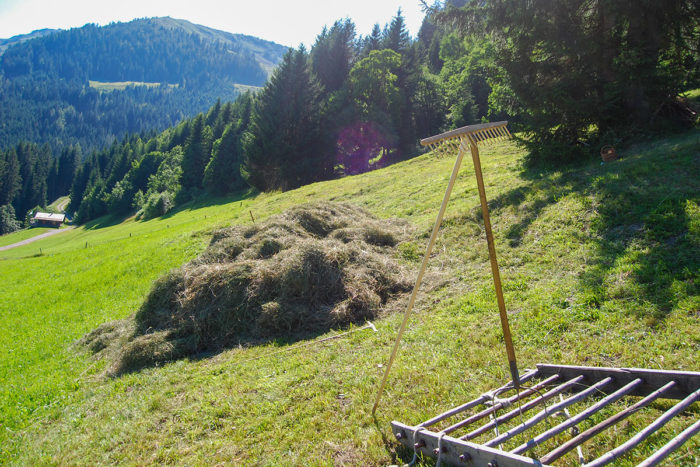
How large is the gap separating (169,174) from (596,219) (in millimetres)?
80247

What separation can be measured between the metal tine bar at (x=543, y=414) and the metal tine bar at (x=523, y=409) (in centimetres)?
10

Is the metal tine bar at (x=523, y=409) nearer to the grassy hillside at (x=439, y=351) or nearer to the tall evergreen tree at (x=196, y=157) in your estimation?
the grassy hillside at (x=439, y=351)

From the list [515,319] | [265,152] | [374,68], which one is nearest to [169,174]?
[265,152]

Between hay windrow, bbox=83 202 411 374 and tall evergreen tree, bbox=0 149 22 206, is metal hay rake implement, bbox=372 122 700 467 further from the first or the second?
tall evergreen tree, bbox=0 149 22 206

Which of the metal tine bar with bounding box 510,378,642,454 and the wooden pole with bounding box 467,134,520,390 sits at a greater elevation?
the wooden pole with bounding box 467,134,520,390

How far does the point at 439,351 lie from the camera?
216 inches

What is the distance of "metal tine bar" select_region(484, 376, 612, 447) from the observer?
2964mm

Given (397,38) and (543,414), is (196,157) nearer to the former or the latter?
(397,38)

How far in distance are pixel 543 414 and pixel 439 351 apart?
2340 mm

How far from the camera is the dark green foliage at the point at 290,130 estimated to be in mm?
→ 37469

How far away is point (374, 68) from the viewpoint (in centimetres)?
3978

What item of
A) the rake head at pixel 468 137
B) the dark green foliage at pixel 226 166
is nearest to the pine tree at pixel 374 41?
the dark green foliage at pixel 226 166

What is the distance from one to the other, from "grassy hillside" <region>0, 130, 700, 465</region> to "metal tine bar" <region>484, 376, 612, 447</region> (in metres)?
0.46

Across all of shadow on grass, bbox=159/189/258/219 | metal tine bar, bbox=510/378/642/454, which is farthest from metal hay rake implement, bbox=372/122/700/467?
shadow on grass, bbox=159/189/258/219
